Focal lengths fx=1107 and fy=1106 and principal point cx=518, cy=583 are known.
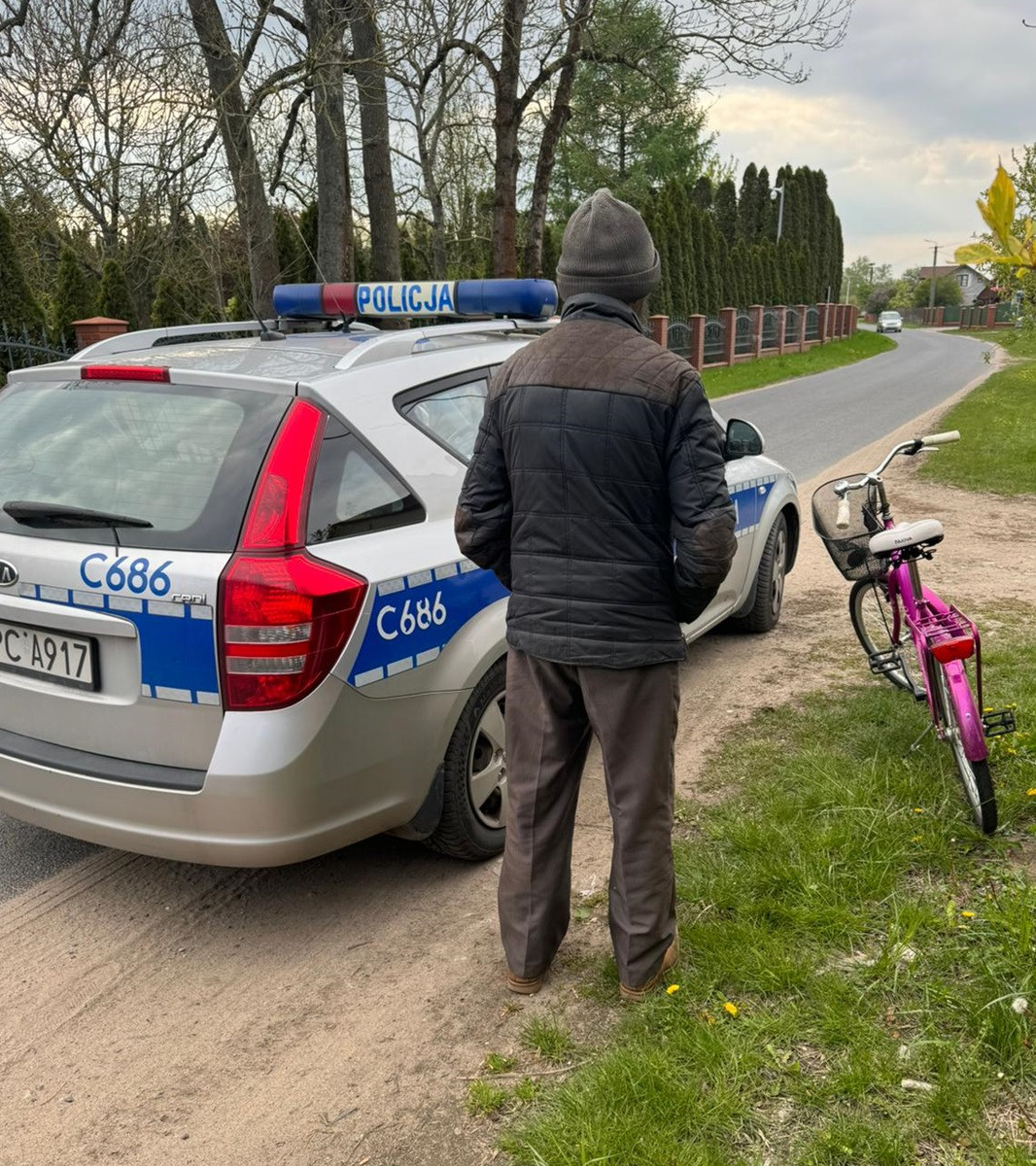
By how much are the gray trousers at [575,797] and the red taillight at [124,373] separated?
1387 millimetres

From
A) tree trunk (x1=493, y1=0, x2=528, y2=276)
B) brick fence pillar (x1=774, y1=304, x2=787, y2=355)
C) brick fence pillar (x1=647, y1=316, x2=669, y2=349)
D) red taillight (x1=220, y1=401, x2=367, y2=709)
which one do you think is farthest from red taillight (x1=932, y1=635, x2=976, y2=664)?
brick fence pillar (x1=774, y1=304, x2=787, y2=355)

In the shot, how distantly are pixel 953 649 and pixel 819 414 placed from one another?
17388 mm

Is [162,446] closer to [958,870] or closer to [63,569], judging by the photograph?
[63,569]

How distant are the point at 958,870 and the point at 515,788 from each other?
1429mm

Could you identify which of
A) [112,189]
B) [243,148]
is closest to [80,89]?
[243,148]

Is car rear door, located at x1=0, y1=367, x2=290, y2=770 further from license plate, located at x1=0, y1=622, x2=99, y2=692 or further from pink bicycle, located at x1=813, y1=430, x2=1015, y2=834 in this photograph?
pink bicycle, located at x1=813, y1=430, x2=1015, y2=834

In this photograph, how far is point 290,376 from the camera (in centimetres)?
325

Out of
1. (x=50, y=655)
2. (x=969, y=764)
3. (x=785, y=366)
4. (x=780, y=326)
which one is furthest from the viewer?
(x=780, y=326)

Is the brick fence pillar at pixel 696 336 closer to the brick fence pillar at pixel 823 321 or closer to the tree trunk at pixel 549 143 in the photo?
the tree trunk at pixel 549 143

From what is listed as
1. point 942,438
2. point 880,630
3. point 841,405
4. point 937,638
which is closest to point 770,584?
point 880,630

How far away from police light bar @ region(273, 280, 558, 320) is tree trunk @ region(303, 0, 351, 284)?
746cm

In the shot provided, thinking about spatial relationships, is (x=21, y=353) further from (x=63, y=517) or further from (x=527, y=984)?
(x=527, y=984)

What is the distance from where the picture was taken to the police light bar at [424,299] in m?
4.56

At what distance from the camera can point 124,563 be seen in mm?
2977
